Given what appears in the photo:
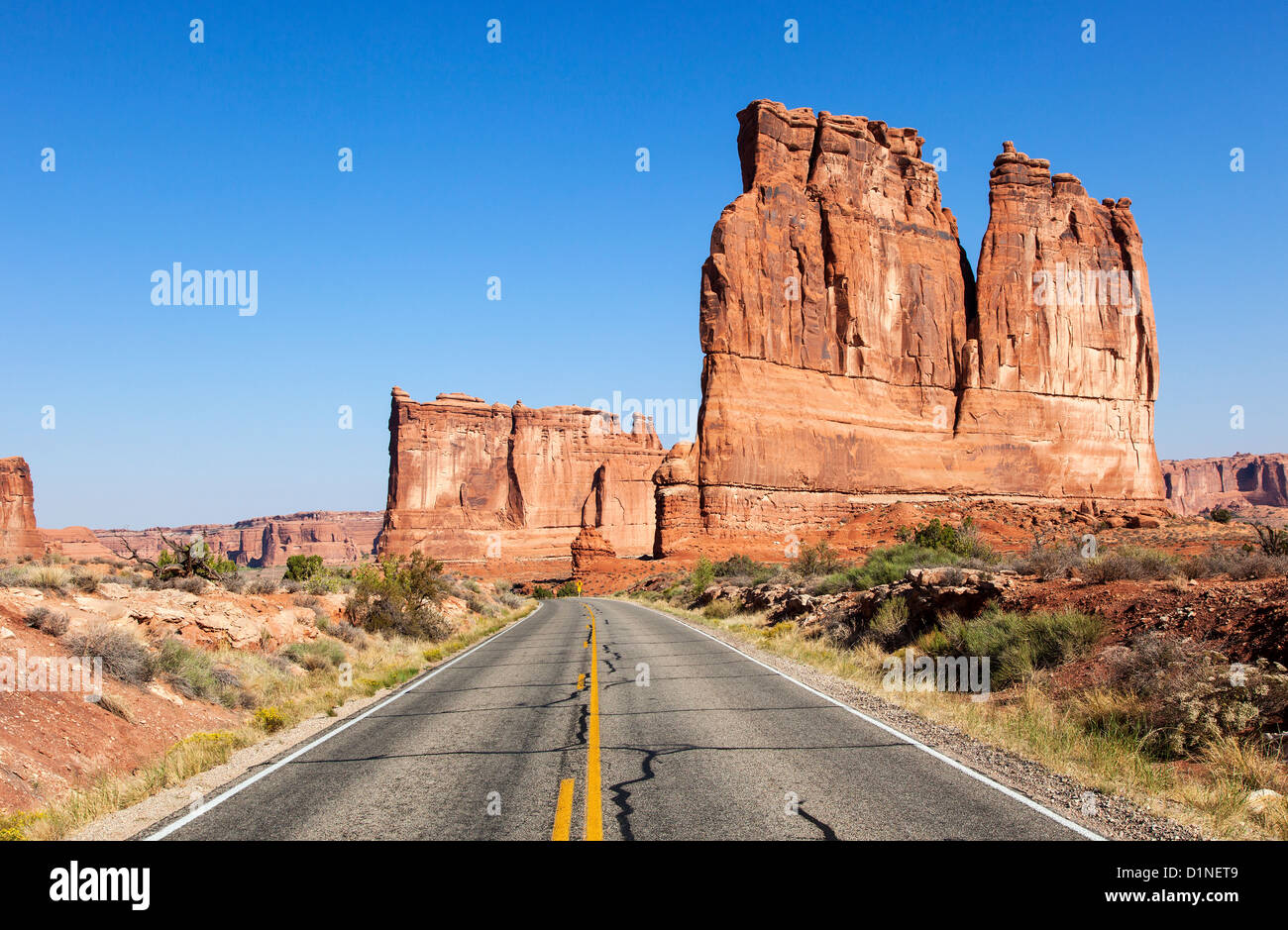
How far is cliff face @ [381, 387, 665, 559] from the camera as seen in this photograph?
117 metres

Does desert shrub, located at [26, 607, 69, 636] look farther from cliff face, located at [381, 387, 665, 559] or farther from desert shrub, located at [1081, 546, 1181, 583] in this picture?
cliff face, located at [381, 387, 665, 559]

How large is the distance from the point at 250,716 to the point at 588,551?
2452 inches

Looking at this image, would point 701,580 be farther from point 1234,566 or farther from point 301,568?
point 1234,566

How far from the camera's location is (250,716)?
419 inches

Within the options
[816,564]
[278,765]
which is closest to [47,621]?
[278,765]

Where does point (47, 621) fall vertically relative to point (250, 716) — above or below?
above

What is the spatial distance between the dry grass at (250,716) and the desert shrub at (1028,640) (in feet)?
32.3

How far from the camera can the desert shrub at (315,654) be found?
14.5 metres

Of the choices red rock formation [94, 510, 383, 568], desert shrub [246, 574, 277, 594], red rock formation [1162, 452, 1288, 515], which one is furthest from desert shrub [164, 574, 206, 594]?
red rock formation [1162, 452, 1288, 515]

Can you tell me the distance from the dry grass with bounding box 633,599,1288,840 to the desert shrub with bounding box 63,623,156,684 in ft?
33.5
